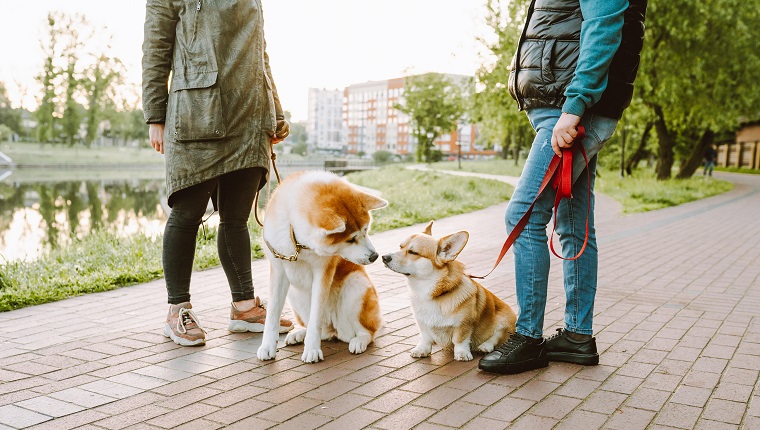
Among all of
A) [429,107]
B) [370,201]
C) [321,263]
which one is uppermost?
[429,107]

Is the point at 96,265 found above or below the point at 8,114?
below

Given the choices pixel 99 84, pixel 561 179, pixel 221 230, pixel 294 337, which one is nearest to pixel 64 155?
pixel 99 84

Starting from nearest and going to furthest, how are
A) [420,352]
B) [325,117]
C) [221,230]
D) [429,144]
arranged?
[420,352] → [221,230] → [429,144] → [325,117]

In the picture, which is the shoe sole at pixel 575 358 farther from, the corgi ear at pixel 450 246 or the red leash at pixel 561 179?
the corgi ear at pixel 450 246

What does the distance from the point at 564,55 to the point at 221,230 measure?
2.38 m

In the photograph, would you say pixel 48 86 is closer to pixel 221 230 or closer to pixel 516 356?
pixel 221 230

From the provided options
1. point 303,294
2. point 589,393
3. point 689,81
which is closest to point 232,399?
point 303,294

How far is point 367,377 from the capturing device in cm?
323

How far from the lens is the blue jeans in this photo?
327 cm

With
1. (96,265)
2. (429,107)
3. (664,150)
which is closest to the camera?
(96,265)

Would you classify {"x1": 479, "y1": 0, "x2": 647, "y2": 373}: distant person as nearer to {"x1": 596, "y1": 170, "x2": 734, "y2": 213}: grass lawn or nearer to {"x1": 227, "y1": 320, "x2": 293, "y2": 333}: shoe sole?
{"x1": 227, "y1": 320, "x2": 293, "y2": 333}: shoe sole

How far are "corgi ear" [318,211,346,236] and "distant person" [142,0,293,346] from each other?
0.88 meters

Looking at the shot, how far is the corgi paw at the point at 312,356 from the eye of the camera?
3455mm

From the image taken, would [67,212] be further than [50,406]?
Yes
